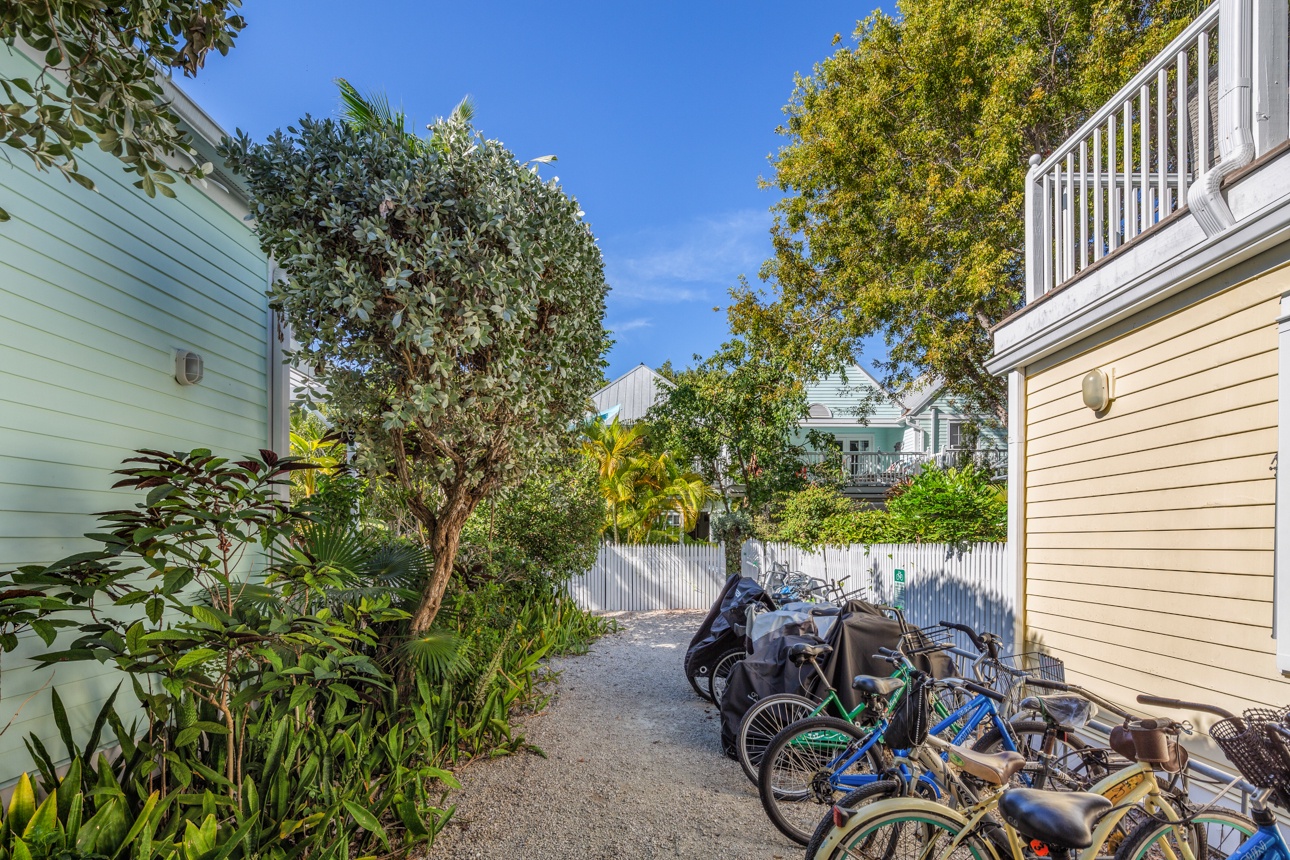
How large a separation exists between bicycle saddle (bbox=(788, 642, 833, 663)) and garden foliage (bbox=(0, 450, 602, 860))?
207cm

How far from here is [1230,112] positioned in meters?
3.14

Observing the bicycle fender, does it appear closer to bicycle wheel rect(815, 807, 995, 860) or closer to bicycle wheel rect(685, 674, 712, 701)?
bicycle wheel rect(815, 807, 995, 860)

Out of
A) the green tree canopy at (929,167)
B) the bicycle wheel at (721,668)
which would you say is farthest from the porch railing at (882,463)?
the bicycle wheel at (721,668)

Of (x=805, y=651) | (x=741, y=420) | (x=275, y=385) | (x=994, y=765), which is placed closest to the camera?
(x=994, y=765)

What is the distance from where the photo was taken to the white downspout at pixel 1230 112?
309cm

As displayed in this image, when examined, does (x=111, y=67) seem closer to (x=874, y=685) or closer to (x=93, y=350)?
(x=93, y=350)

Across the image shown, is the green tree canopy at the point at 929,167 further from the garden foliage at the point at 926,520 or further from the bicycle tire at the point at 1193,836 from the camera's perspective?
the bicycle tire at the point at 1193,836

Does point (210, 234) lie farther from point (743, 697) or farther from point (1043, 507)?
point (1043, 507)

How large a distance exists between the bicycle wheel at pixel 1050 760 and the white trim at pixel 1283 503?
926mm

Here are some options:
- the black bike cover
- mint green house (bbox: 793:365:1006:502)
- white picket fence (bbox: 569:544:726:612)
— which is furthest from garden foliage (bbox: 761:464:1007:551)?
the black bike cover

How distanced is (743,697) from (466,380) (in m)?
2.82

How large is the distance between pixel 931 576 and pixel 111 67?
8413mm

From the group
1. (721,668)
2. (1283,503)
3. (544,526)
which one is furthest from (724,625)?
(1283,503)

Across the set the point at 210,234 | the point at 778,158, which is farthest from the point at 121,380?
the point at 778,158
